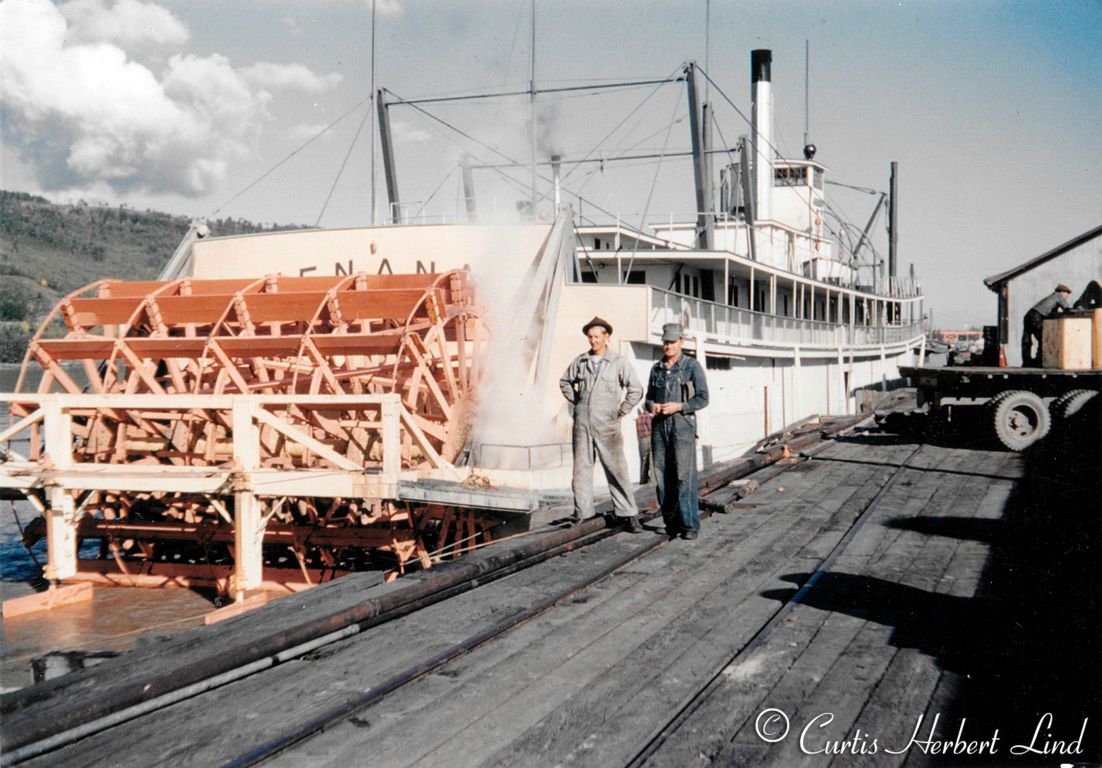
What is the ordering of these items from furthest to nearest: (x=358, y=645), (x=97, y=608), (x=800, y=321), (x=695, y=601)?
1. (x=800, y=321)
2. (x=97, y=608)
3. (x=695, y=601)
4. (x=358, y=645)

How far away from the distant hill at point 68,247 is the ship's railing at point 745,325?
64.0 meters

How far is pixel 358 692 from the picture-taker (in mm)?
3500

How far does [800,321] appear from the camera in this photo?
23.9 metres

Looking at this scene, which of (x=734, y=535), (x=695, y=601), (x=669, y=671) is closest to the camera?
(x=669, y=671)

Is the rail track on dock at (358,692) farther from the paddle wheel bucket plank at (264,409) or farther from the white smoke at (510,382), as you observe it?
the white smoke at (510,382)

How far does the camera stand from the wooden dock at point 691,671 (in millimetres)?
3039

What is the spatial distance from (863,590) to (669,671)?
1679 mm

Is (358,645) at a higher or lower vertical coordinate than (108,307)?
lower

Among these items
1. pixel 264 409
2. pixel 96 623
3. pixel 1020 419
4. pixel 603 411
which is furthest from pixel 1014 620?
pixel 96 623

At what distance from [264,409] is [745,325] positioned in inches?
463

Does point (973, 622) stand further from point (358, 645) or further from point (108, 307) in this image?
point (108, 307)

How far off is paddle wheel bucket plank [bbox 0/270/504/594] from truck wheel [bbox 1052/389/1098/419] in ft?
25.2

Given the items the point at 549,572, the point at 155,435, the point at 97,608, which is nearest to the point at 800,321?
the point at 155,435

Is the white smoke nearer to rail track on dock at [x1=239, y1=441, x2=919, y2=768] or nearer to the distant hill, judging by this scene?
rail track on dock at [x1=239, y1=441, x2=919, y2=768]
